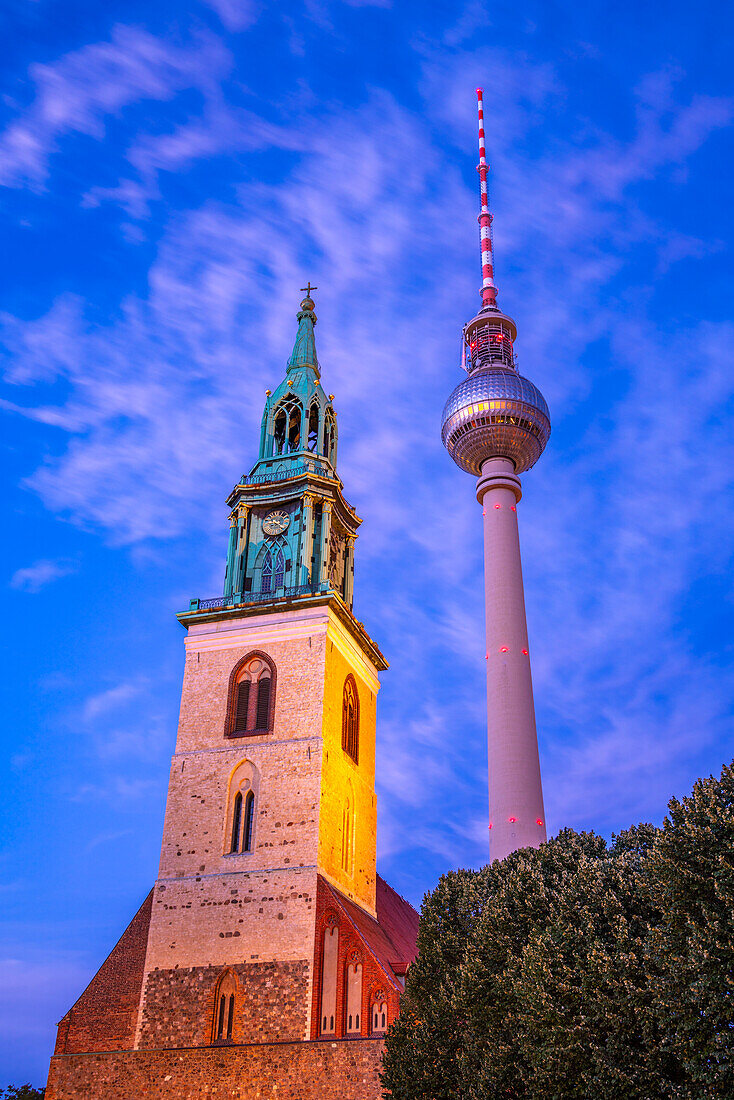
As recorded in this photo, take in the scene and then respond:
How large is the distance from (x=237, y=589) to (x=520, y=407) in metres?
30.8

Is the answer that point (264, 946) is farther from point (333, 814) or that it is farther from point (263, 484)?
point (263, 484)

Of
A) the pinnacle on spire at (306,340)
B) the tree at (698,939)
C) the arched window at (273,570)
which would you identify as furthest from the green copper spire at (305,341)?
the tree at (698,939)

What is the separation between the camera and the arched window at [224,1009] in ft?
125

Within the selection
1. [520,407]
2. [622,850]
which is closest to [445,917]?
[622,850]

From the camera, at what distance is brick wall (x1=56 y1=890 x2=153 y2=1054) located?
3912cm

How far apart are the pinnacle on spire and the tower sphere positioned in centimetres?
1613

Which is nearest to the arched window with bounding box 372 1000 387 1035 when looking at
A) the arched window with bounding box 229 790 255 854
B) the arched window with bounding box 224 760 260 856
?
the arched window with bounding box 224 760 260 856

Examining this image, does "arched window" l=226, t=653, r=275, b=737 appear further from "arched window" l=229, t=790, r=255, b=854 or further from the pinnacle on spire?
the pinnacle on spire

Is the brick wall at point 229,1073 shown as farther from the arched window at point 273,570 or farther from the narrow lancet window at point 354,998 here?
the arched window at point 273,570

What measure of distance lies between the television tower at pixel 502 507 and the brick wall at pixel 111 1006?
77.2 ft

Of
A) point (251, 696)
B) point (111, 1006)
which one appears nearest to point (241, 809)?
point (251, 696)

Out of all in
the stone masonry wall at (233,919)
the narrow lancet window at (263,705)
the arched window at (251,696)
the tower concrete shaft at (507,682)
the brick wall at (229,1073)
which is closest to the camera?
the brick wall at (229,1073)

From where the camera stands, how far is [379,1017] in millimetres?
37000

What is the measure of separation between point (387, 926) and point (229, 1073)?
13.6 metres
